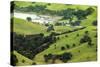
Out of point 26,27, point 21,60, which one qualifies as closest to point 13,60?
point 21,60

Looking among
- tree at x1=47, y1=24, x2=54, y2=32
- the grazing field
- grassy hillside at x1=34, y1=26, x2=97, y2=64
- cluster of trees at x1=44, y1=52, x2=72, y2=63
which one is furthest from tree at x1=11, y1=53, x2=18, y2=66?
tree at x1=47, y1=24, x2=54, y2=32

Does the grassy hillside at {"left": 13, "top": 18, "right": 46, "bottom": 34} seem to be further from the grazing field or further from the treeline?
the treeline

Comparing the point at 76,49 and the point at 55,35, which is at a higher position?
the point at 55,35

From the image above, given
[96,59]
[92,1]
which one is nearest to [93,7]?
[92,1]

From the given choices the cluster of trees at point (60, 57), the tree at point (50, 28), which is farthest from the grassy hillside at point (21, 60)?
the tree at point (50, 28)

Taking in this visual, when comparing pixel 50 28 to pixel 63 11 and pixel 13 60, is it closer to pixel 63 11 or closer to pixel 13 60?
pixel 63 11

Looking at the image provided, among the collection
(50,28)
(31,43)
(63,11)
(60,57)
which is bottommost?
(60,57)

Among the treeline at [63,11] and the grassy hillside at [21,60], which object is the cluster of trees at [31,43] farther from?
the treeline at [63,11]
